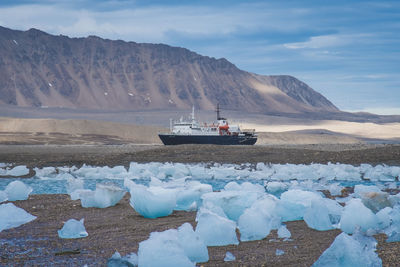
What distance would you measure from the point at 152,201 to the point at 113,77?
14119 cm

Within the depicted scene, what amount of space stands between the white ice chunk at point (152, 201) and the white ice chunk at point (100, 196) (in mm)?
1001

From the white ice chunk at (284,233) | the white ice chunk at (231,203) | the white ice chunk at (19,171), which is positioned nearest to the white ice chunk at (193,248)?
the white ice chunk at (284,233)

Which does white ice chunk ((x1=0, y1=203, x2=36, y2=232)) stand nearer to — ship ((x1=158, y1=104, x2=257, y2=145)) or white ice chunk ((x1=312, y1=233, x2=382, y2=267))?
white ice chunk ((x1=312, y1=233, x2=382, y2=267))

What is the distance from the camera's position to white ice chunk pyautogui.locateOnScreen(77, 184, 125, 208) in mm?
7500

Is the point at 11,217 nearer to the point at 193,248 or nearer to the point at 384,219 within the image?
the point at 193,248

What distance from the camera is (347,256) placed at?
155 inches

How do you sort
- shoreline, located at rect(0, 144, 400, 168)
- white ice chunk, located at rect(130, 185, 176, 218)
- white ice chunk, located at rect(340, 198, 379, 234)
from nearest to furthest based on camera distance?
white ice chunk, located at rect(340, 198, 379, 234), white ice chunk, located at rect(130, 185, 176, 218), shoreline, located at rect(0, 144, 400, 168)

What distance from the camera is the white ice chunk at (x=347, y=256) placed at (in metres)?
3.93

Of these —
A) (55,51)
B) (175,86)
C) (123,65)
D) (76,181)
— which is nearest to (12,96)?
(55,51)

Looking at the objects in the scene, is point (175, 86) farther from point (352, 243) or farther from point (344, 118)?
point (352, 243)

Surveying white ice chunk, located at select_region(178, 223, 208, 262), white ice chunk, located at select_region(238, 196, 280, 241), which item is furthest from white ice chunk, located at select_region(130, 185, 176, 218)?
white ice chunk, located at select_region(178, 223, 208, 262)

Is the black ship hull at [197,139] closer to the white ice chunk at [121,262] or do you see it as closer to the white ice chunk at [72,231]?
the white ice chunk at [72,231]

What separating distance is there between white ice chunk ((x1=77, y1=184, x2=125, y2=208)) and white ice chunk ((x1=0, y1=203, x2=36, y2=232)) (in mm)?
1493

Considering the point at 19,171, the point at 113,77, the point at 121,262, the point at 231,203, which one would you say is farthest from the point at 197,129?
the point at 113,77
